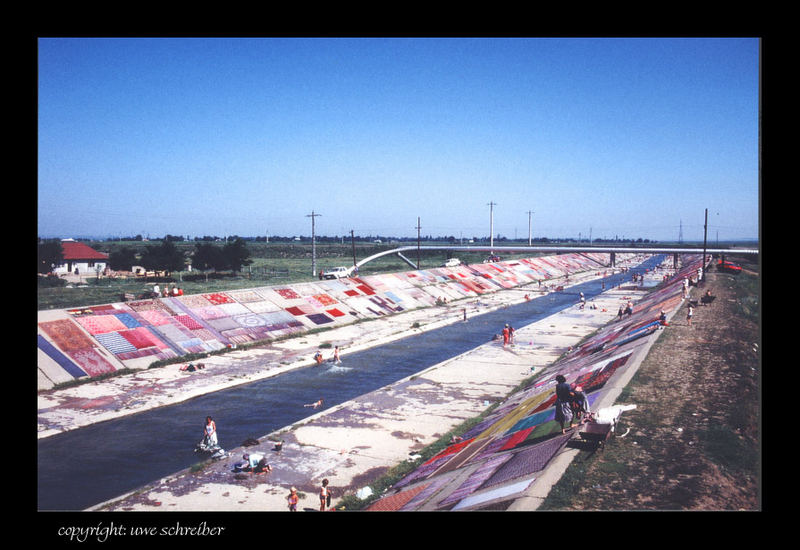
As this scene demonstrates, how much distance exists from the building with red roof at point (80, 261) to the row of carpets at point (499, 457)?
202 ft

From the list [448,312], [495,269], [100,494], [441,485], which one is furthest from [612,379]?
[495,269]

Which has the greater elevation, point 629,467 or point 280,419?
point 629,467

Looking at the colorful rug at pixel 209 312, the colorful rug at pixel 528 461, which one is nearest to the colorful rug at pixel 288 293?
the colorful rug at pixel 209 312

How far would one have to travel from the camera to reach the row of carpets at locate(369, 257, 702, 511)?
10070 millimetres

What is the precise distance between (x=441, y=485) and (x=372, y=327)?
94.7ft

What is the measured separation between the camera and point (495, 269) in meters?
79.6

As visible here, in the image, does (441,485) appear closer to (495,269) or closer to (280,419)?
(280,419)

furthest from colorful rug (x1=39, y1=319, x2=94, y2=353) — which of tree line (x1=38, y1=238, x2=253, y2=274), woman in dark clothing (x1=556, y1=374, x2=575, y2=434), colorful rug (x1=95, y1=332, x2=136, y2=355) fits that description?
tree line (x1=38, y1=238, x2=253, y2=274)

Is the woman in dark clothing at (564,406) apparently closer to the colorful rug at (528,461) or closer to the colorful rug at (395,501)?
the colorful rug at (528,461)

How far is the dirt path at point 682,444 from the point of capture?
9.11 meters

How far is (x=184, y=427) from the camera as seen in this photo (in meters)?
18.5

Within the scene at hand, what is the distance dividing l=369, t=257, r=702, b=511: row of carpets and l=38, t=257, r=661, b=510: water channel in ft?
23.9
